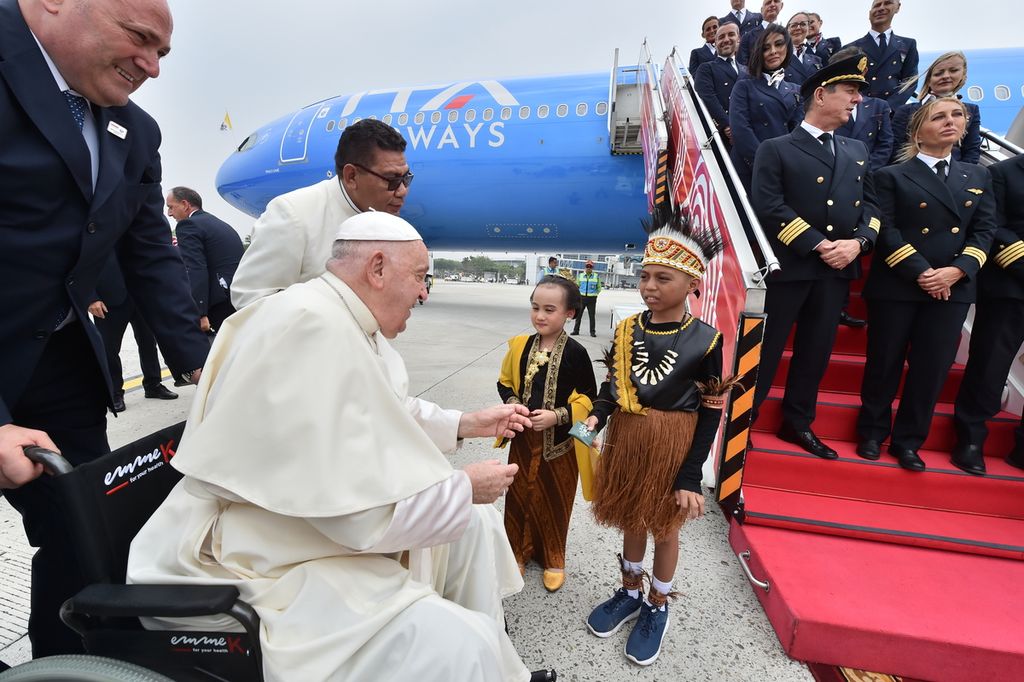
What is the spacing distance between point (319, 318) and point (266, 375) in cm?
16

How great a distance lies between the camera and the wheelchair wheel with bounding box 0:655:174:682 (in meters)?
0.93

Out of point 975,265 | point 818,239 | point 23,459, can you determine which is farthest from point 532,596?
point 975,265

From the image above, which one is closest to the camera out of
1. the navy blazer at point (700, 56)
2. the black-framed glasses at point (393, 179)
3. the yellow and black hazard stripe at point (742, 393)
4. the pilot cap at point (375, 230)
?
the pilot cap at point (375, 230)

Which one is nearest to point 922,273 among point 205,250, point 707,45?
point 707,45

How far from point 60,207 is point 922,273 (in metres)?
3.73

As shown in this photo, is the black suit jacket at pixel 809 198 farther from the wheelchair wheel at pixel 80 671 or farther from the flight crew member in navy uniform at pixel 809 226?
the wheelchair wheel at pixel 80 671

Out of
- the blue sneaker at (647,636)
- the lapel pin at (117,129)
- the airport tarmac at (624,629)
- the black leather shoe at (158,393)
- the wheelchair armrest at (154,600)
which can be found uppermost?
the lapel pin at (117,129)

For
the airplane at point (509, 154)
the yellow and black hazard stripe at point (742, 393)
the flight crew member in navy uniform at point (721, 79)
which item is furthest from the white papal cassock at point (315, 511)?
the airplane at point (509, 154)

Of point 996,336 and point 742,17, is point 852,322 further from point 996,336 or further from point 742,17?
point 742,17

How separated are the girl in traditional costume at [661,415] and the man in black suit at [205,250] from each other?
3598mm

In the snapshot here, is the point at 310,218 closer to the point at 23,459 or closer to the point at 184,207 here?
the point at 23,459

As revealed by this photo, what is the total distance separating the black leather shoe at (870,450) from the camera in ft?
8.83

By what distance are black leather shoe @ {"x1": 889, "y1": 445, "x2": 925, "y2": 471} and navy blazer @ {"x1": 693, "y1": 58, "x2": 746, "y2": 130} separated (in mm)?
3602

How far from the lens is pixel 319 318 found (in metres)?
1.07
